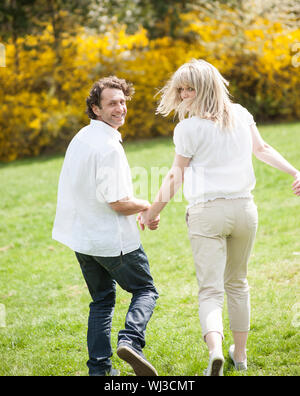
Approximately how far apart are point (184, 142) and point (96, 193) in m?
0.64

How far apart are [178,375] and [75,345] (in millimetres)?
1032

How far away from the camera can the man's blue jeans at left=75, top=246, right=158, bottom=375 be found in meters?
3.06

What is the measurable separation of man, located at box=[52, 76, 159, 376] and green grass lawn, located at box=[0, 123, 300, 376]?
0.60 m

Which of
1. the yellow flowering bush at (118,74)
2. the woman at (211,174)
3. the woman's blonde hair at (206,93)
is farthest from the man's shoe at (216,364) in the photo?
the yellow flowering bush at (118,74)

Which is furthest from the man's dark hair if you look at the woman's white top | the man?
the woman's white top

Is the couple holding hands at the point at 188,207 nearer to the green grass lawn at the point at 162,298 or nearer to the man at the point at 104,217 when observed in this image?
the man at the point at 104,217

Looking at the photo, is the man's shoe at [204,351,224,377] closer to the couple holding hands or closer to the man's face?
the couple holding hands

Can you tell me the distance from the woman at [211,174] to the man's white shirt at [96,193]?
324 mm

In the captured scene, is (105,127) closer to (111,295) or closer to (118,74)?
(111,295)

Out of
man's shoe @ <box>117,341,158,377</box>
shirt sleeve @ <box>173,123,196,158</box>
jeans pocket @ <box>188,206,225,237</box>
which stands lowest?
man's shoe @ <box>117,341,158,377</box>

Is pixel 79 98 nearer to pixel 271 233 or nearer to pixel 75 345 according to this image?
pixel 271 233

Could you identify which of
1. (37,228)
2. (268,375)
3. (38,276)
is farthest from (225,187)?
(37,228)

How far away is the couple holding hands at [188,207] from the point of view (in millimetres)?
2869

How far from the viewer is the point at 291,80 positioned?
15.2 metres
